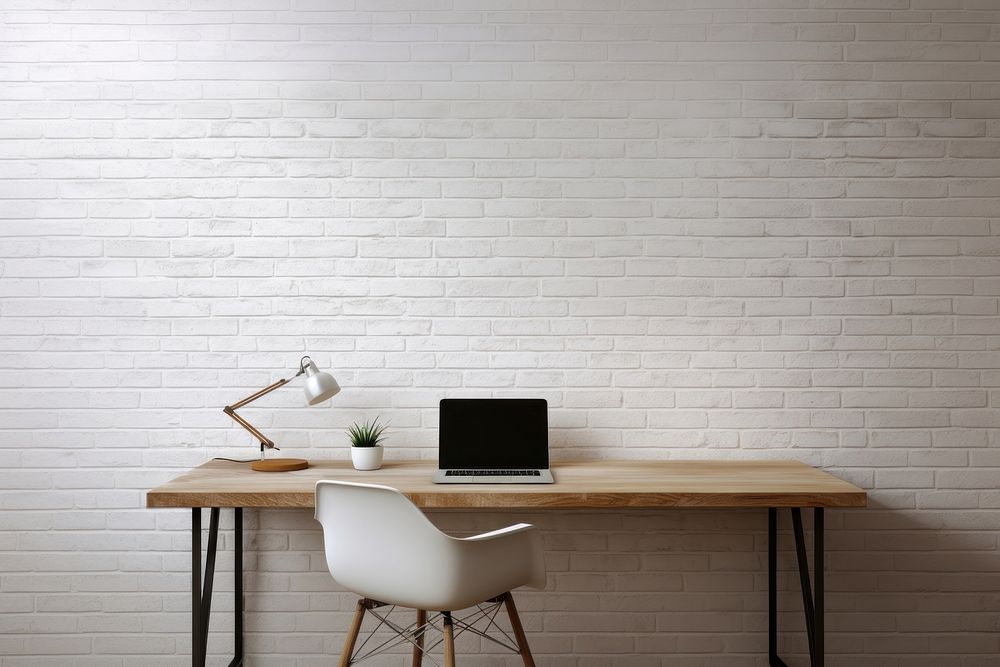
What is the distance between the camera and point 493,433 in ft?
8.03

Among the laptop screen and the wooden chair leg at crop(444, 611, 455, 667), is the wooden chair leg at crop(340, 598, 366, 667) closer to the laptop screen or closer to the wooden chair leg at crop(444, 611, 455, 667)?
the wooden chair leg at crop(444, 611, 455, 667)

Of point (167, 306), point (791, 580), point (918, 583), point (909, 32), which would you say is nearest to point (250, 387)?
point (167, 306)

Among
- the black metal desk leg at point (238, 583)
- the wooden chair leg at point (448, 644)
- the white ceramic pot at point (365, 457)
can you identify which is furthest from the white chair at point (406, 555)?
the black metal desk leg at point (238, 583)

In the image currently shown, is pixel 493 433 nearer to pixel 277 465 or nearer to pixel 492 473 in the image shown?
pixel 492 473

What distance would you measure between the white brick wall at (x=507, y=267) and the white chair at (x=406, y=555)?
0.76 meters

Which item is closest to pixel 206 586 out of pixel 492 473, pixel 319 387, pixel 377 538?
pixel 319 387

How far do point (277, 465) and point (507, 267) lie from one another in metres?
1.04

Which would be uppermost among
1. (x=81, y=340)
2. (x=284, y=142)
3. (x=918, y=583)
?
(x=284, y=142)

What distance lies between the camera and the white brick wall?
2.63 m

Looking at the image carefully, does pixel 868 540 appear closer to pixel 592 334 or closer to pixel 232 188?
pixel 592 334

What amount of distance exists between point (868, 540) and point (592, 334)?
123 centimetres

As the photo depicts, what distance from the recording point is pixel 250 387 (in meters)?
2.64

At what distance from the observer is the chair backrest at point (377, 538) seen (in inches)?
70.7

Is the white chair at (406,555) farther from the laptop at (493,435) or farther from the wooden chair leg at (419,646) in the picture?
the laptop at (493,435)
